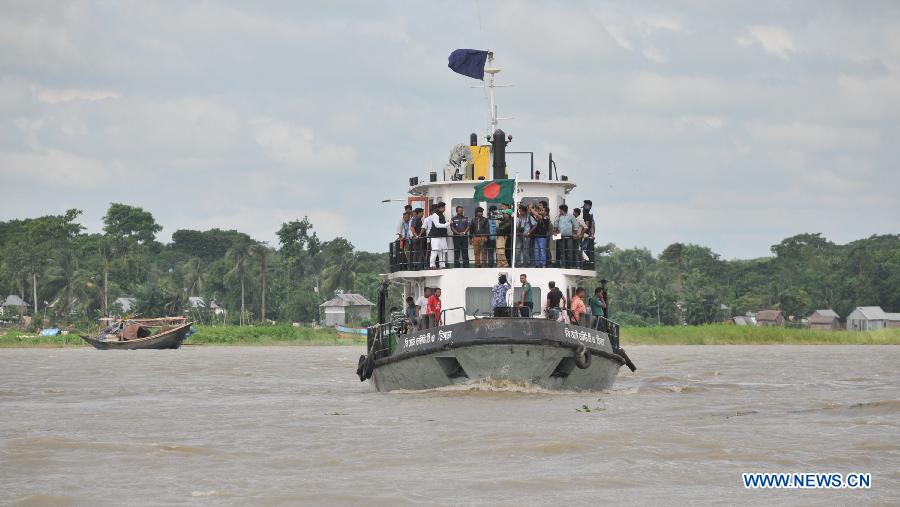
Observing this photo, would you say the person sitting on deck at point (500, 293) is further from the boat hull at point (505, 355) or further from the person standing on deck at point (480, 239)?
the person standing on deck at point (480, 239)

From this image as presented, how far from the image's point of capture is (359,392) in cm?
2645

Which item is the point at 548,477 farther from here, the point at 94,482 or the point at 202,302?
the point at 202,302

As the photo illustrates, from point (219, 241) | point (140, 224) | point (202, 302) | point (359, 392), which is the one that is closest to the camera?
point (359, 392)

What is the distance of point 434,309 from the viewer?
75.0 ft

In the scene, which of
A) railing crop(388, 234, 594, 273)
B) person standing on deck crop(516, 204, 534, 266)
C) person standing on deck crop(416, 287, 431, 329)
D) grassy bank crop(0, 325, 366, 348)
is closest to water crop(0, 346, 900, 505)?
person standing on deck crop(416, 287, 431, 329)

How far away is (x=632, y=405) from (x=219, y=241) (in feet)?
375

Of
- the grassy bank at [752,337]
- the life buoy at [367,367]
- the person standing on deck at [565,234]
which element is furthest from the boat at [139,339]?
the person standing on deck at [565,234]

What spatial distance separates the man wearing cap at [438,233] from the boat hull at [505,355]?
1698 millimetres

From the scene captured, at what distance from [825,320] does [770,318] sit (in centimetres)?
415

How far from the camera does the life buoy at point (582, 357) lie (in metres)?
21.4

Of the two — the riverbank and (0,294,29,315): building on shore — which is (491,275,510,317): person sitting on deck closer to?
the riverbank

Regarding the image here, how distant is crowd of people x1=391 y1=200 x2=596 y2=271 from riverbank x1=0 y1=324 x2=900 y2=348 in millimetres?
37140

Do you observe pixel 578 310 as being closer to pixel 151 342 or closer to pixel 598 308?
pixel 598 308

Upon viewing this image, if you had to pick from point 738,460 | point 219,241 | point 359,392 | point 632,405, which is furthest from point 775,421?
point 219,241
